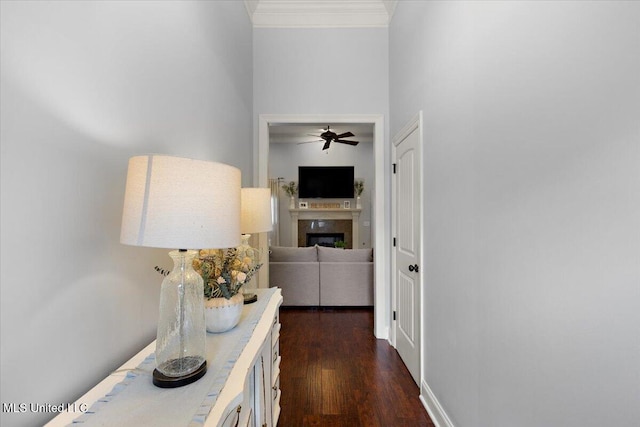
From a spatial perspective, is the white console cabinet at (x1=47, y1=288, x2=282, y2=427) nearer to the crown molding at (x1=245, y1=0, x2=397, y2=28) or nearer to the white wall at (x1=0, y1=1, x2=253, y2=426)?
the white wall at (x1=0, y1=1, x2=253, y2=426)

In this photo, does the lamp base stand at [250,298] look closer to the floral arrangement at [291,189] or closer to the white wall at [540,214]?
the white wall at [540,214]

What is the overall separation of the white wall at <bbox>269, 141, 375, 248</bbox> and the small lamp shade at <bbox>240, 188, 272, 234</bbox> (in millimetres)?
5553

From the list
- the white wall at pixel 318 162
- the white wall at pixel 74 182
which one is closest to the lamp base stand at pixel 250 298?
the white wall at pixel 74 182

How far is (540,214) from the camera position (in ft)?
3.53

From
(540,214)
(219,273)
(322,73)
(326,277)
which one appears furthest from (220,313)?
(326,277)

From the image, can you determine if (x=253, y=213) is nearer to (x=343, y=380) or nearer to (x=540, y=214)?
(x=540, y=214)

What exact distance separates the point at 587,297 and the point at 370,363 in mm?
2191

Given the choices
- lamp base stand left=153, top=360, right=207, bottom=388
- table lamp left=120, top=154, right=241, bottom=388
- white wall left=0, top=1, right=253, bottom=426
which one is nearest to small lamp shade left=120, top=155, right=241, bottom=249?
Answer: table lamp left=120, top=154, right=241, bottom=388

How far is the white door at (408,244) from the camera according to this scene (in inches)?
94.6

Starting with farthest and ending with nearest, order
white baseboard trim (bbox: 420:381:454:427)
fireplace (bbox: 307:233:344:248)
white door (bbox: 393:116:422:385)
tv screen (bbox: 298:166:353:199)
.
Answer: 1. fireplace (bbox: 307:233:344:248)
2. tv screen (bbox: 298:166:353:199)
3. white door (bbox: 393:116:422:385)
4. white baseboard trim (bbox: 420:381:454:427)

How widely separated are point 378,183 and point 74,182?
2.81 metres

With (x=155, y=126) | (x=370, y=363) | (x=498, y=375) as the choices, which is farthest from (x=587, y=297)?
(x=370, y=363)

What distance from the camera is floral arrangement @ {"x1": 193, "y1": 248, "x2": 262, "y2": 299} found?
48.8 inches

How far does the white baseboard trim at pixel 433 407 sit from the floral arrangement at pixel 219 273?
5.08 ft
